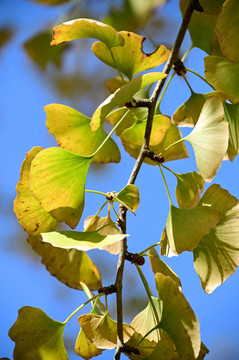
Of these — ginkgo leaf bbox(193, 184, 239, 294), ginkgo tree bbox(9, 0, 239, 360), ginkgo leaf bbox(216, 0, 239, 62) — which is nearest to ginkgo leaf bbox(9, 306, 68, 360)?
ginkgo tree bbox(9, 0, 239, 360)

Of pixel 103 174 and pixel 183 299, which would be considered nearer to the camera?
pixel 183 299

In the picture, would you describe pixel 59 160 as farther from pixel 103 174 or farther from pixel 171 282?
pixel 103 174

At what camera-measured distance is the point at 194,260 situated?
0.26 metres

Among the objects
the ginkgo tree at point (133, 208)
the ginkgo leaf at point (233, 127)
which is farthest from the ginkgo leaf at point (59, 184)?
the ginkgo leaf at point (233, 127)

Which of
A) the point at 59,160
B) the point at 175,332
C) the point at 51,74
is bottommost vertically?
the point at 175,332

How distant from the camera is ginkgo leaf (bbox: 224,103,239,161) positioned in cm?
28

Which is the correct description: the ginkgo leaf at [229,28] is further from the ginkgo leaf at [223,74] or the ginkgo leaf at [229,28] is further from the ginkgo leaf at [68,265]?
the ginkgo leaf at [68,265]

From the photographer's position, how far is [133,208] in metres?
0.26

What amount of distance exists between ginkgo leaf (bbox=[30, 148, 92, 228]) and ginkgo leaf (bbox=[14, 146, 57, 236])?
0.07ft

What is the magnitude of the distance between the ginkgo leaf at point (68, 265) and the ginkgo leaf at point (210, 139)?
4.5 inches

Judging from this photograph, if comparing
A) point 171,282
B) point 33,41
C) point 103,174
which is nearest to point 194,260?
point 171,282

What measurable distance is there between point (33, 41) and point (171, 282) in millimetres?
298

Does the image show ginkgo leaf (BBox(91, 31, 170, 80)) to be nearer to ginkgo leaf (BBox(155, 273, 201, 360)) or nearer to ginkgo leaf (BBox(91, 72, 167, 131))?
ginkgo leaf (BBox(91, 72, 167, 131))

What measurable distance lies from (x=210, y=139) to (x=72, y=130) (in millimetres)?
94
